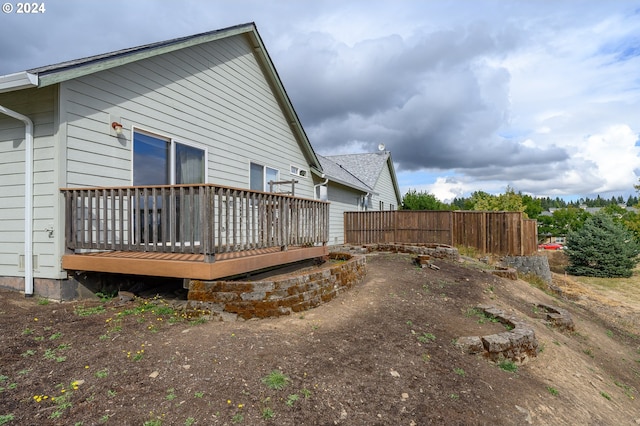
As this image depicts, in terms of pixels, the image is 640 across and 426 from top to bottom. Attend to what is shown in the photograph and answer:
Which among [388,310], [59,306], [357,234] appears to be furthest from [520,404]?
[357,234]

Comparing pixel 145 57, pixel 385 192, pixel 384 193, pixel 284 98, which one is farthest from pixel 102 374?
pixel 385 192

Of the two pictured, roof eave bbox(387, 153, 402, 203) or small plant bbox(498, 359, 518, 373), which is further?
roof eave bbox(387, 153, 402, 203)

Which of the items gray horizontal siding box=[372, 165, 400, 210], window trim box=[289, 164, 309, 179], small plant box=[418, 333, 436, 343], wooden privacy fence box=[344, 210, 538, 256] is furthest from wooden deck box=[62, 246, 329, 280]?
gray horizontal siding box=[372, 165, 400, 210]

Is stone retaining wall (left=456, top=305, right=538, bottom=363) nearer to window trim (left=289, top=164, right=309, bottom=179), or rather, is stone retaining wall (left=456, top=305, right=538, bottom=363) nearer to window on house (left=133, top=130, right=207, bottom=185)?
window on house (left=133, top=130, right=207, bottom=185)

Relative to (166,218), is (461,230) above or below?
below

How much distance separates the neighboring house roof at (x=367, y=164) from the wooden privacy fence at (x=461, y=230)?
5.71m

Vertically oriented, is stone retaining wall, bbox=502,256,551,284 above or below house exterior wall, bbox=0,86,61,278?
below

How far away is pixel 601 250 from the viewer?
20.2 m

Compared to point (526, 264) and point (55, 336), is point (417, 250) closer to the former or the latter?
point (526, 264)

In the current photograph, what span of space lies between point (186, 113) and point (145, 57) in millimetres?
1392

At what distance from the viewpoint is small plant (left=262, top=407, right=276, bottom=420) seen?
2.85m

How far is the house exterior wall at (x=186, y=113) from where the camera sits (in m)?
5.34

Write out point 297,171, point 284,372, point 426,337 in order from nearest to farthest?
point 284,372 < point 426,337 < point 297,171

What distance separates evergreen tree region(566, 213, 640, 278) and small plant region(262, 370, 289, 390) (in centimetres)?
2337
